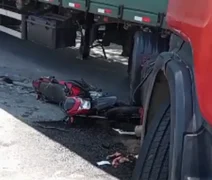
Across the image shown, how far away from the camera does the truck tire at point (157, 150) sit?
2914 mm

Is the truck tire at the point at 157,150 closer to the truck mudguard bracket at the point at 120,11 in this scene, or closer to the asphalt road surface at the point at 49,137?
the asphalt road surface at the point at 49,137

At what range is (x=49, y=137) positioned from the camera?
5.77 m

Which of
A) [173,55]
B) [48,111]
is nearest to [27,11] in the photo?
[48,111]

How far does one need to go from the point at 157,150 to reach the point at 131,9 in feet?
13.4

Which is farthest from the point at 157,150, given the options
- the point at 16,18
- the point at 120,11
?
the point at 16,18

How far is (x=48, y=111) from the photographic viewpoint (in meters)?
6.68

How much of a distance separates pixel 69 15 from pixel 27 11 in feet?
3.85

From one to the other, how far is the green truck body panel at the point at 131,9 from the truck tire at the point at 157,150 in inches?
135

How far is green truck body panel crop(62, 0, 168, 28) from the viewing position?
6383 mm

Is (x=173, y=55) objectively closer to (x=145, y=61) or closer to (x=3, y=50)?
(x=145, y=61)

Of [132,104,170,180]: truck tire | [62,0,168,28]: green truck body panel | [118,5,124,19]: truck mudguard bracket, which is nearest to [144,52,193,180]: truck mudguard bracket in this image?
[132,104,170,180]: truck tire

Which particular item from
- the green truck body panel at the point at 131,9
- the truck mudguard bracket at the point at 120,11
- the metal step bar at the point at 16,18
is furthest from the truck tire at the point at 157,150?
the metal step bar at the point at 16,18

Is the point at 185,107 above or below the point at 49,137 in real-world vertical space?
above

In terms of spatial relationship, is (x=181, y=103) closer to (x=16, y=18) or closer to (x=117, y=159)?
(x=117, y=159)
